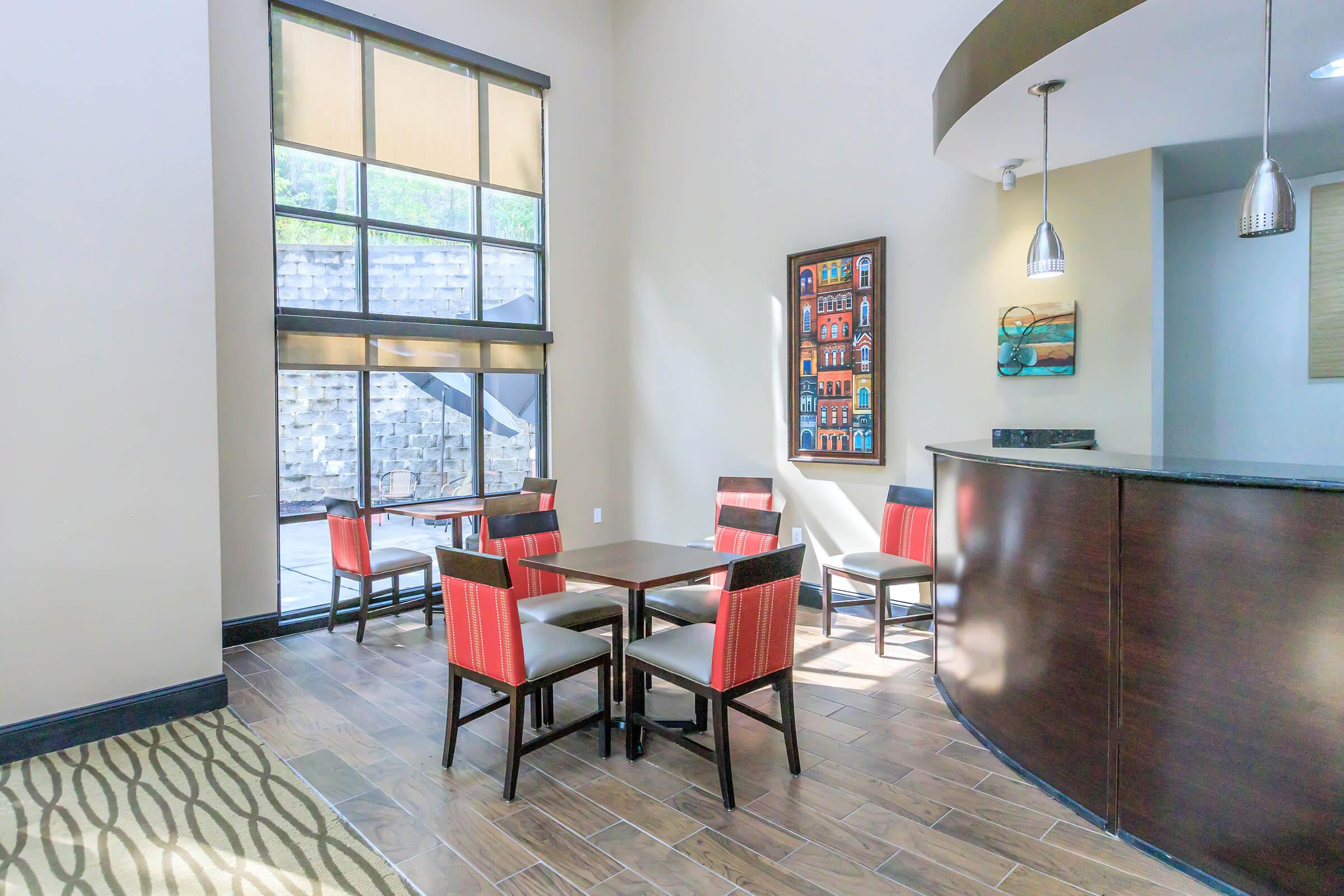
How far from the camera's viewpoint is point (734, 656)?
275 centimetres

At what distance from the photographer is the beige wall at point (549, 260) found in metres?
4.75

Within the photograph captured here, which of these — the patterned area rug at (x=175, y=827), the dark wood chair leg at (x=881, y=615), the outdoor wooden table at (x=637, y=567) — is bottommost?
the patterned area rug at (x=175, y=827)

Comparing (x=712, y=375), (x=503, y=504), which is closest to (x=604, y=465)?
(x=712, y=375)

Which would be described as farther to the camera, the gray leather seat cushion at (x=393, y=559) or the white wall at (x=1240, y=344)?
the gray leather seat cushion at (x=393, y=559)

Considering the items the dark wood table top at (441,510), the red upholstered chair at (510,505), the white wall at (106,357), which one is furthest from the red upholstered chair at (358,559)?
the white wall at (106,357)

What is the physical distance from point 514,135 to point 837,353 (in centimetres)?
329

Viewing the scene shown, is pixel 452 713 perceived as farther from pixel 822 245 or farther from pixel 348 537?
pixel 822 245

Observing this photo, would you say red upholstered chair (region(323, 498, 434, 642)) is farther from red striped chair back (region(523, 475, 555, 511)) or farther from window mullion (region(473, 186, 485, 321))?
window mullion (region(473, 186, 485, 321))

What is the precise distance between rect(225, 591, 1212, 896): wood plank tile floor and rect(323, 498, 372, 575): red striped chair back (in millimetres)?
905

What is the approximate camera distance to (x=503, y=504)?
171 inches

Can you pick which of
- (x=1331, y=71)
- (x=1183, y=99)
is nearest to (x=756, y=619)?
(x=1183, y=99)

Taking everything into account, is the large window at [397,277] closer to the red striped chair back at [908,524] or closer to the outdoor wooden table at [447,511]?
the outdoor wooden table at [447,511]

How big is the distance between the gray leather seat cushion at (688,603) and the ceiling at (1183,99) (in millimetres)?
2542

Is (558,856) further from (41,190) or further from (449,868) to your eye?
(41,190)
